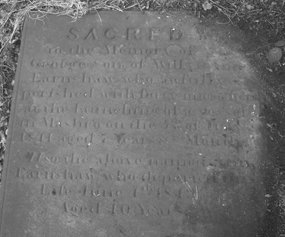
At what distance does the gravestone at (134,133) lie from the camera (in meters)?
2.44

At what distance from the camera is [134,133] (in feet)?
8.43

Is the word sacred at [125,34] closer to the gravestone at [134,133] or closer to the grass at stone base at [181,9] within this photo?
the gravestone at [134,133]

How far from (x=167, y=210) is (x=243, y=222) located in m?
0.51

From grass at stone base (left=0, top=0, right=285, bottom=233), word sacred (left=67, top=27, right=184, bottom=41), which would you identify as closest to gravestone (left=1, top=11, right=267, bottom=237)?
word sacred (left=67, top=27, right=184, bottom=41)

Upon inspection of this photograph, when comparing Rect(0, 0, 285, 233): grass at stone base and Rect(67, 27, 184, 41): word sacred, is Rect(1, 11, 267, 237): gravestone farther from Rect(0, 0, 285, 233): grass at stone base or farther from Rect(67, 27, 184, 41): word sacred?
Rect(0, 0, 285, 233): grass at stone base

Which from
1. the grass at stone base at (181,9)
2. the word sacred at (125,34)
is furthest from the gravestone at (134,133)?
the grass at stone base at (181,9)

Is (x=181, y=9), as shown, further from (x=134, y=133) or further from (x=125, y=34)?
(x=134, y=133)

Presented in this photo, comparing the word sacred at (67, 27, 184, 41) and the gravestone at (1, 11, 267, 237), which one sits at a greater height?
the word sacred at (67, 27, 184, 41)

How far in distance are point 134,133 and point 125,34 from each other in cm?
80

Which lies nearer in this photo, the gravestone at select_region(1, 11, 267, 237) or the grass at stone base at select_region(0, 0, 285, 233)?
the gravestone at select_region(1, 11, 267, 237)

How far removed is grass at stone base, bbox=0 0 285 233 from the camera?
2.80 metres

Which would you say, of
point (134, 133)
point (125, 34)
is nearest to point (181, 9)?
point (125, 34)

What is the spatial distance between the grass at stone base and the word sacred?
0.57 ft

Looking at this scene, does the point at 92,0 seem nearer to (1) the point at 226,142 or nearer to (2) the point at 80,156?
(2) the point at 80,156
